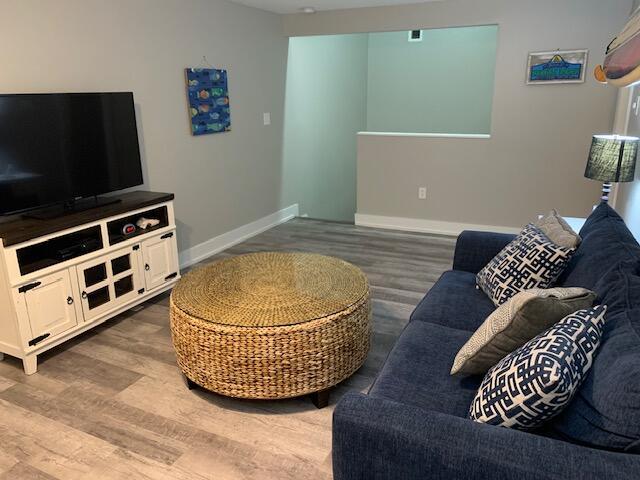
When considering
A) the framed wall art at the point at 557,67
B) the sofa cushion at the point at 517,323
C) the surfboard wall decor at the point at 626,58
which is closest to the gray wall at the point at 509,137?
the framed wall art at the point at 557,67

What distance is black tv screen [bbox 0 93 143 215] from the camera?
262cm

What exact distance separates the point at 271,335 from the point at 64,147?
181 centimetres

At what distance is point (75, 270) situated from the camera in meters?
2.75

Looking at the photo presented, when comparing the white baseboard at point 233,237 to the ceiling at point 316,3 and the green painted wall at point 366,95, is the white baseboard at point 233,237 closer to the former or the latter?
the green painted wall at point 366,95

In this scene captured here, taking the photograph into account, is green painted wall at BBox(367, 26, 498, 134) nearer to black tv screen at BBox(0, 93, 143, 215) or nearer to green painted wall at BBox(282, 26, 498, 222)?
green painted wall at BBox(282, 26, 498, 222)

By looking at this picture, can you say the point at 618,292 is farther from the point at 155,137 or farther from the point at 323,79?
the point at 323,79

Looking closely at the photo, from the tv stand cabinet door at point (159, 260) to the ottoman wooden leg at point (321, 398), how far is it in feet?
5.22

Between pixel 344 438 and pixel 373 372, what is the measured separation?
134cm

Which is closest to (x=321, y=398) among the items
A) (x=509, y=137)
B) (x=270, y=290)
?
(x=270, y=290)

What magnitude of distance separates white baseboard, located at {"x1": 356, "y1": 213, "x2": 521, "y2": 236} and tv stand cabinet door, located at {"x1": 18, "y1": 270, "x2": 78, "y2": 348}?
3355 millimetres

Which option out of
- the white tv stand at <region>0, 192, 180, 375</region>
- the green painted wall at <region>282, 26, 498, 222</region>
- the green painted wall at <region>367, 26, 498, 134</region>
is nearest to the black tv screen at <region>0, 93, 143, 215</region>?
the white tv stand at <region>0, 192, 180, 375</region>

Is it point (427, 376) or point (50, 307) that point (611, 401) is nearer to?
point (427, 376)

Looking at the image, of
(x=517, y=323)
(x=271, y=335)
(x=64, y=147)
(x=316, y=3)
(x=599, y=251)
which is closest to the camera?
(x=517, y=323)

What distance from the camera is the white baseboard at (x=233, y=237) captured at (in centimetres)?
435
